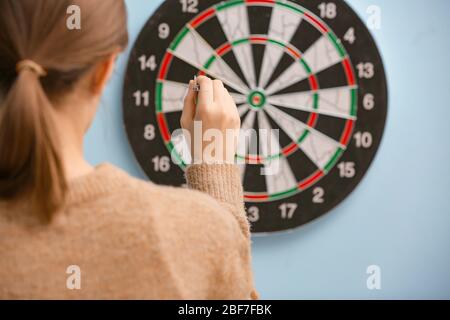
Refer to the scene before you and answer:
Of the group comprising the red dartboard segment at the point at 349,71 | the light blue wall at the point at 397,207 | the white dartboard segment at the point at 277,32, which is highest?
the white dartboard segment at the point at 277,32

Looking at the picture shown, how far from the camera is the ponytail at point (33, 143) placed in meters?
0.57

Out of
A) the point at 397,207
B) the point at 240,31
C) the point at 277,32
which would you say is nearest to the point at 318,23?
the point at 277,32

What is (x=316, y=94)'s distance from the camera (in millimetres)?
1893

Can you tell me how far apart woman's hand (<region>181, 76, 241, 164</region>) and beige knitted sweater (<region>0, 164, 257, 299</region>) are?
133mm

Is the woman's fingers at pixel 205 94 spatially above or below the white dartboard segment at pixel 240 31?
below

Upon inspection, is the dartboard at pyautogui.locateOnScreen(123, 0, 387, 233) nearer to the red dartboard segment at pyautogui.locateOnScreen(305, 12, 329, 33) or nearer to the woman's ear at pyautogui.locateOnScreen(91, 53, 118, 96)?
the red dartboard segment at pyautogui.locateOnScreen(305, 12, 329, 33)

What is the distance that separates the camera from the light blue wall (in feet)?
6.33

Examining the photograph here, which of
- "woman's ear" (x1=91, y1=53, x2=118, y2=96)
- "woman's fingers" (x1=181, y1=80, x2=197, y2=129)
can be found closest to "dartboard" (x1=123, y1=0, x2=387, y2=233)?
"woman's fingers" (x1=181, y1=80, x2=197, y2=129)

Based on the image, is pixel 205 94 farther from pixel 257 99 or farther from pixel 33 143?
pixel 257 99

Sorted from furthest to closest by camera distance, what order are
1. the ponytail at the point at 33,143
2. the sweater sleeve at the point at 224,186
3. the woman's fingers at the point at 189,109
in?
1. the woman's fingers at the point at 189,109
2. the sweater sleeve at the point at 224,186
3. the ponytail at the point at 33,143

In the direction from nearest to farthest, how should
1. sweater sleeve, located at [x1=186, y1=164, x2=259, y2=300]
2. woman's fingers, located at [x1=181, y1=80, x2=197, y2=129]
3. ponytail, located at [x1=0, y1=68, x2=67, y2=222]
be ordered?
ponytail, located at [x1=0, y1=68, x2=67, y2=222] < sweater sleeve, located at [x1=186, y1=164, x2=259, y2=300] < woman's fingers, located at [x1=181, y1=80, x2=197, y2=129]

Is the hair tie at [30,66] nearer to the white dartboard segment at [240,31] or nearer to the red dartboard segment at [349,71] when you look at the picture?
the white dartboard segment at [240,31]

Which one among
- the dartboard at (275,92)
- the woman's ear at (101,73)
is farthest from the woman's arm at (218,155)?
the dartboard at (275,92)
